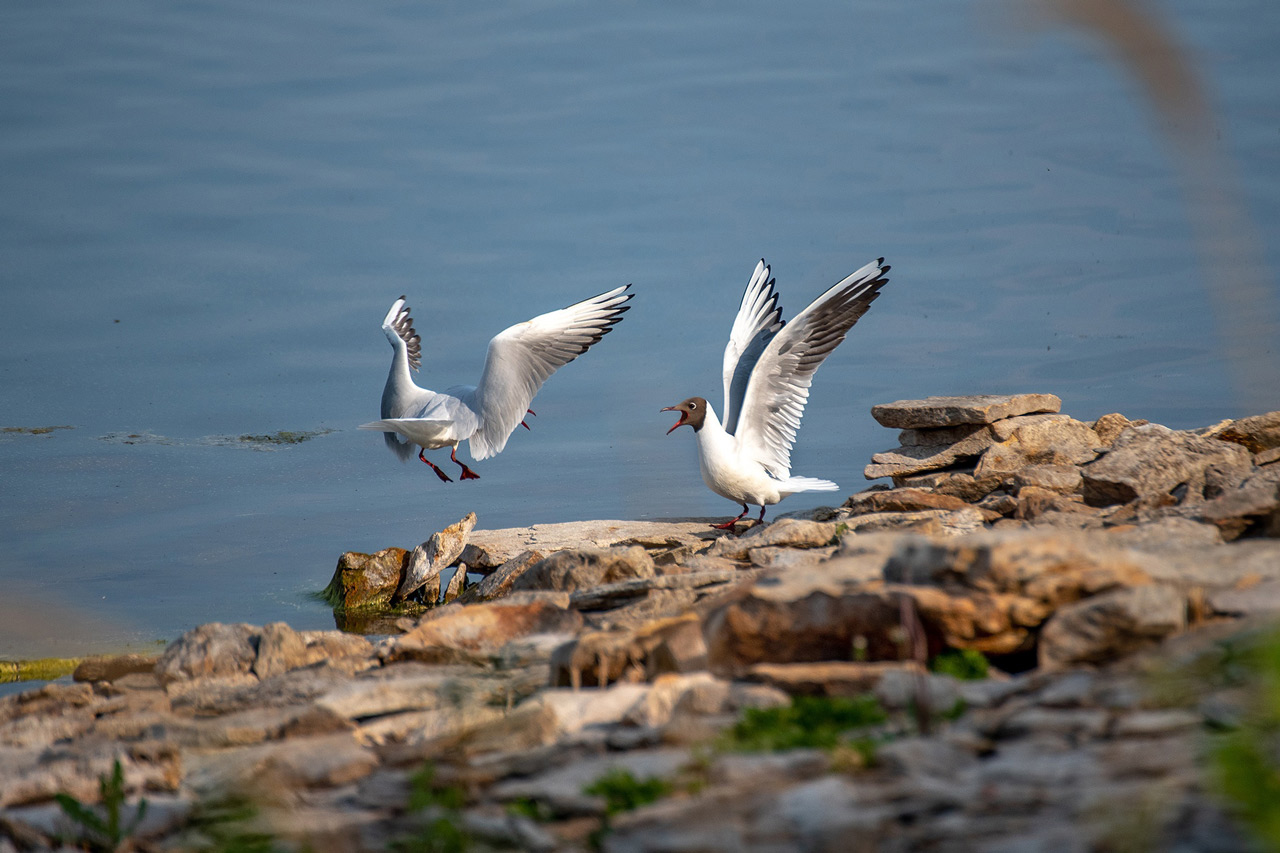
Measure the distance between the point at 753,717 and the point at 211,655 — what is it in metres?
3.17

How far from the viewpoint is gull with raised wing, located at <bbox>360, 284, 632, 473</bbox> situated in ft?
28.0

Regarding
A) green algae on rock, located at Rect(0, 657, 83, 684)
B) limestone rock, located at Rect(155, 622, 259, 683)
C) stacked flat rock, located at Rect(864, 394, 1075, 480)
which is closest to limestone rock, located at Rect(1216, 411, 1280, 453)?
stacked flat rock, located at Rect(864, 394, 1075, 480)

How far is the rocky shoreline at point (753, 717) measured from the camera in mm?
2104

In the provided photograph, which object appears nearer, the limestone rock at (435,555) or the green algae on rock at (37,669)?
the green algae on rock at (37,669)

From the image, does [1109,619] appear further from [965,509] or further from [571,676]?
[965,509]

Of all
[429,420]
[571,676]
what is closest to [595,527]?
[429,420]

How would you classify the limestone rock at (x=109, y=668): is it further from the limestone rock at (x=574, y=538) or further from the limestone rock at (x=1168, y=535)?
the limestone rock at (x=1168, y=535)

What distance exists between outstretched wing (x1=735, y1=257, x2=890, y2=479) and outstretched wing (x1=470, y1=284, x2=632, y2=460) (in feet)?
3.90

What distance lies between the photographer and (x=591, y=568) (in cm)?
591

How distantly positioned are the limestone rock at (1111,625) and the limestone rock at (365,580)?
650cm

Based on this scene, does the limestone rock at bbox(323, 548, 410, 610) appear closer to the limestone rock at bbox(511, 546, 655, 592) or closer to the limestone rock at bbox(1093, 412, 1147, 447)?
the limestone rock at bbox(511, 546, 655, 592)

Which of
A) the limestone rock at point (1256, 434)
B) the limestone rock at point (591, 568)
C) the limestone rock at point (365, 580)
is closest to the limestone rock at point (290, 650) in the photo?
the limestone rock at point (591, 568)

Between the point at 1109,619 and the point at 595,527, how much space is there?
629cm

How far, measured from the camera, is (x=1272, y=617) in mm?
2582
